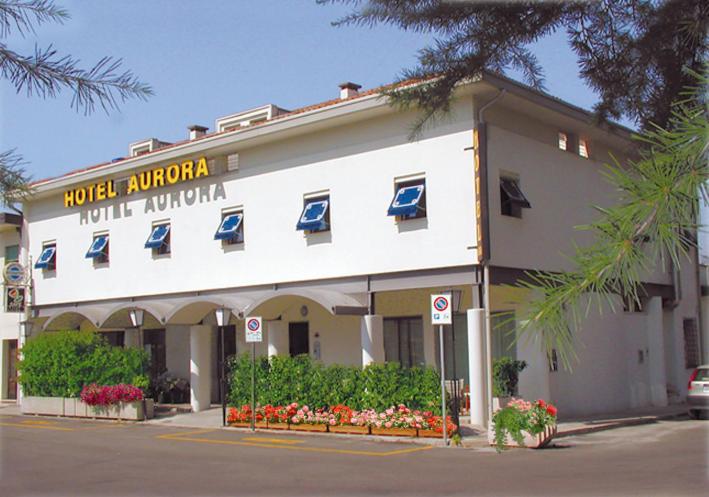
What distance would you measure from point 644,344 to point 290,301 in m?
11.5

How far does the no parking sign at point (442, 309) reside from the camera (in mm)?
15875

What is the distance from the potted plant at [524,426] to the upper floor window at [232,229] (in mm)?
11012

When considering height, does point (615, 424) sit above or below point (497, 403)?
below

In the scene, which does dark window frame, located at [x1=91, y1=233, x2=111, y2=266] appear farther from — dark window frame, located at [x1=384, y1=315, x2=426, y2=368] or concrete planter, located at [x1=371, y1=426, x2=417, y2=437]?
concrete planter, located at [x1=371, y1=426, x2=417, y2=437]

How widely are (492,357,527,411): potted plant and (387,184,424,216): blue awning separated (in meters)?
4.16

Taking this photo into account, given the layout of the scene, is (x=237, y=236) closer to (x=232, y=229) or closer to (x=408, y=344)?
(x=232, y=229)

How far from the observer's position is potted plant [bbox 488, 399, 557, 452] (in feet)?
49.4

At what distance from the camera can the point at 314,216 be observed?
21.7 m

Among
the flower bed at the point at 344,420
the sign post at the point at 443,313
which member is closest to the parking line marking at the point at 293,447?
the sign post at the point at 443,313

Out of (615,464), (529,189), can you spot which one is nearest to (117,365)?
(529,189)

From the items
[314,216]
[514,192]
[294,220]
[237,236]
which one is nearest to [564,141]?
[514,192]

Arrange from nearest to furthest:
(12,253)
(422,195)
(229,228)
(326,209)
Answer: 1. (422,195)
2. (326,209)
3. (229,228)
4. (12,253)

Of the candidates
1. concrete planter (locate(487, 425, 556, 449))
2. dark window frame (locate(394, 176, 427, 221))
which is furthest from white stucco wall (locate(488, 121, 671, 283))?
concrete planter (locate(487, 425, 556, 449))

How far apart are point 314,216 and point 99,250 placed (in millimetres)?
9729
